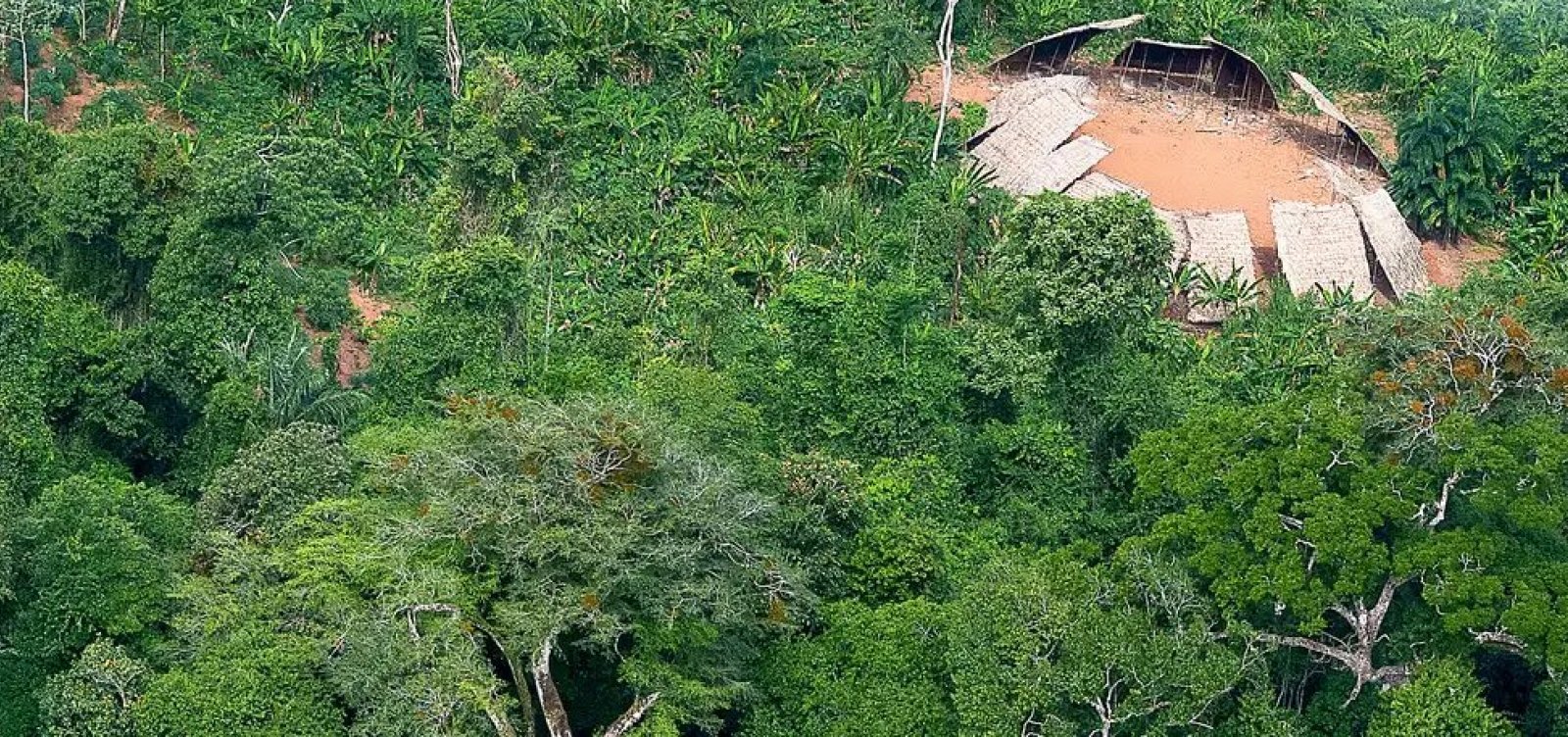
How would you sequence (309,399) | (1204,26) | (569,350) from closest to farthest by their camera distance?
1. (309,399)
2. (569,350)
3. (1204,26)

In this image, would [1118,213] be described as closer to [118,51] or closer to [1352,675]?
[1352,675]

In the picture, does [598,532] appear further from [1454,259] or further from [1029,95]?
[1454,259]

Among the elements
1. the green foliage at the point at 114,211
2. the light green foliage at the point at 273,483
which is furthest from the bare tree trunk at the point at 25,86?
the light green foliage at the point at 273,483

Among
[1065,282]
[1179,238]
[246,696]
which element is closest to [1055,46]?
[1179,238]

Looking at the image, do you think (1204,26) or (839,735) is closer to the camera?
(839,735)

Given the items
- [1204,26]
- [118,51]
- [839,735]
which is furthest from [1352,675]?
[118,51]

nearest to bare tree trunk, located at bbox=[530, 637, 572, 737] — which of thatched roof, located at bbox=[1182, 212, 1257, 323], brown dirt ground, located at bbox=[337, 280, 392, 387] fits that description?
brown dirt ground, located at bbox=[337, 280, 392, 387]
